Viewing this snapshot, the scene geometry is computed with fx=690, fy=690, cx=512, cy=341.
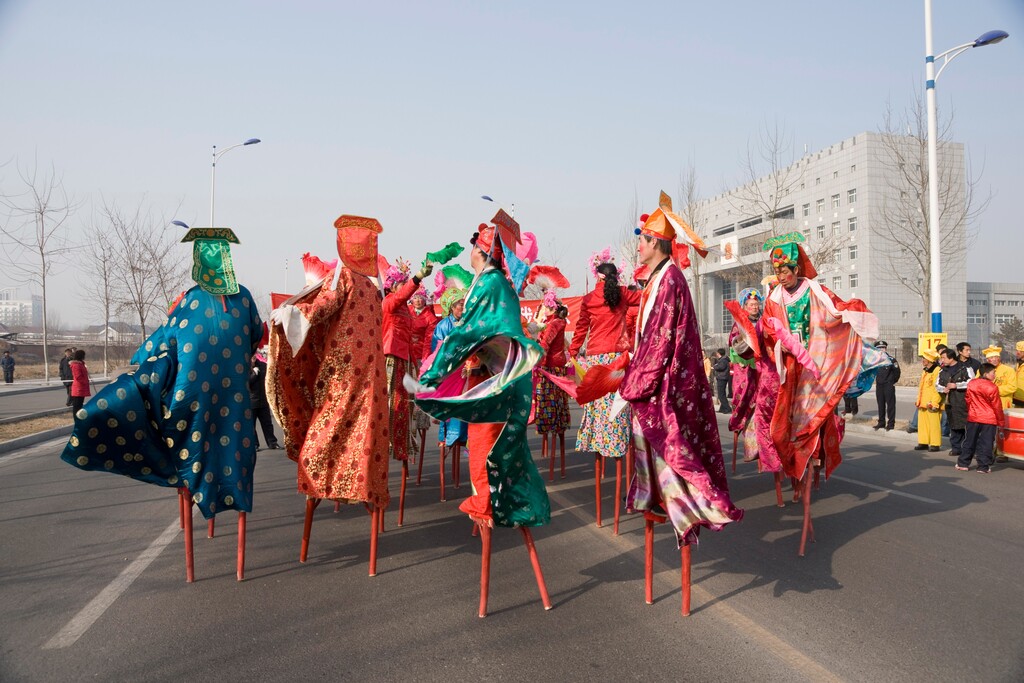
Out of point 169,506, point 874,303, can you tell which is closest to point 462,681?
Answer: point 169,506

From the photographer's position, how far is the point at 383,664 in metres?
3.19

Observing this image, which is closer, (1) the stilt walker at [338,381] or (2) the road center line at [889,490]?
(1) the stilt walker at [338,381]

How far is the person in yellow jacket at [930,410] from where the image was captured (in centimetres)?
1036

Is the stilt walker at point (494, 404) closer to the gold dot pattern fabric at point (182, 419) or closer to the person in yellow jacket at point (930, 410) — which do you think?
the gold dot pattern fabric at point (182, 419)

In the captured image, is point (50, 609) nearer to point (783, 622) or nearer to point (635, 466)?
point (635, 466)

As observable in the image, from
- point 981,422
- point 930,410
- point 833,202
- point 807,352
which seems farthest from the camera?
point 833,202

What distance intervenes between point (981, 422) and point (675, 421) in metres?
6.99

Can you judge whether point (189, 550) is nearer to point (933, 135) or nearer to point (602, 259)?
point (602, 259)

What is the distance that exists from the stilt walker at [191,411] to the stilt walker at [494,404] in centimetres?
147

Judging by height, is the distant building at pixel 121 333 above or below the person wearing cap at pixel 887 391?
above

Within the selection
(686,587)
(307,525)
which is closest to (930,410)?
(686,587)

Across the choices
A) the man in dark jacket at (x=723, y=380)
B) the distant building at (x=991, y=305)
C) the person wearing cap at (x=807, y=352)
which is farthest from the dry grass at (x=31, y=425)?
the distant building at (x=991, y=305)

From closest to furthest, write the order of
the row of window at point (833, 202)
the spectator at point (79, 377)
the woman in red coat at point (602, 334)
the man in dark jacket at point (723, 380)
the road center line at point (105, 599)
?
the road center line at point (105, 599), the woman in red coat at point (602, 334), the spectator at point (79, 377), the man in dark jacket at point (723, 380), the row of window at point (833, 202)

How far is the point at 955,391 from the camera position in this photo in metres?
9.53
